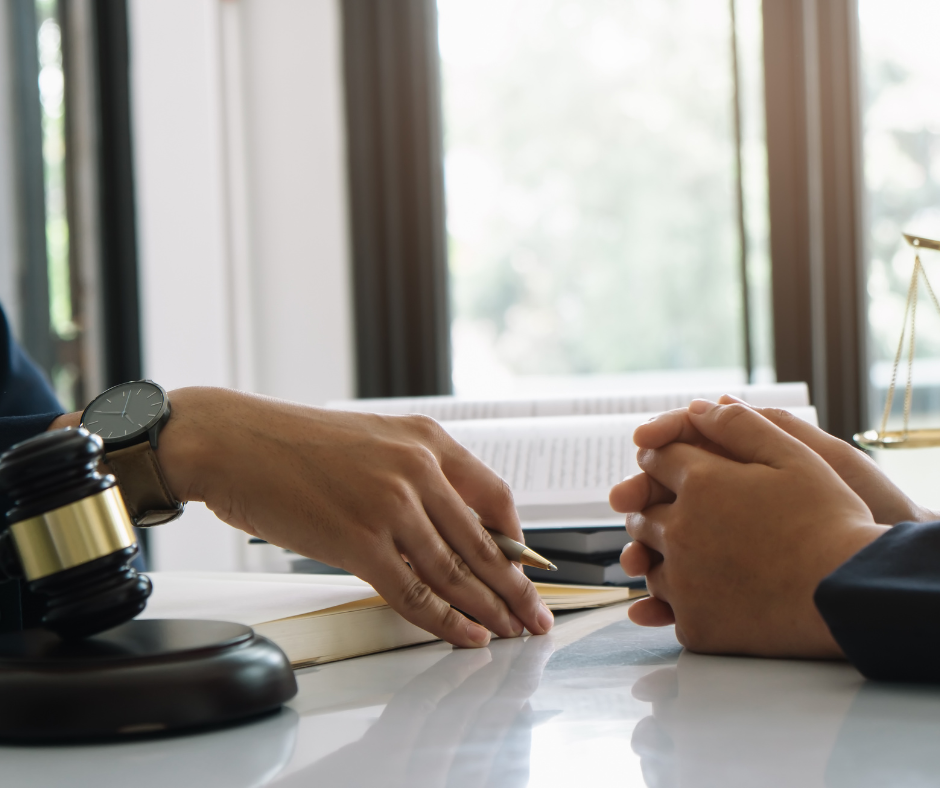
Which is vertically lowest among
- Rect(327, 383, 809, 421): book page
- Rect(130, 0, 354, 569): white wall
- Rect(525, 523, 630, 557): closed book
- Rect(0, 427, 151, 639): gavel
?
Rect(525, 523, 630, 557): closed book

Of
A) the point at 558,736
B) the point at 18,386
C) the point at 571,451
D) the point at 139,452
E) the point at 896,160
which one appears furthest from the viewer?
the point at 896,160

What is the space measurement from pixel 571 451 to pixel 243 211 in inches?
62.5

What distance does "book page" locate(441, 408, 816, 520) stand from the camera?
0.88 m

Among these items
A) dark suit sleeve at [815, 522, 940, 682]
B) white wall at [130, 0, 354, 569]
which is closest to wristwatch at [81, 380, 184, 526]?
dark suit sleeve at [815, 522, 940, 682]

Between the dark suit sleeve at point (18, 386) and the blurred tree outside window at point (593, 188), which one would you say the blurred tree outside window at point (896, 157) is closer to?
the blurred tree outside window at point (593, 188)

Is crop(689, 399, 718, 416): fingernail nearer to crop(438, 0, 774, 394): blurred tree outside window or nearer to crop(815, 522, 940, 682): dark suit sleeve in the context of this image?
crop(815, 522, 940, 682): dark suit sleeve

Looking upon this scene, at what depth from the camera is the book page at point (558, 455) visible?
34.5 inches

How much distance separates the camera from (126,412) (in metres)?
0.64

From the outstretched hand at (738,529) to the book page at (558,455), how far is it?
1.01 ft

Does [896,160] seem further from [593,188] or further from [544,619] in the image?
[544,619]

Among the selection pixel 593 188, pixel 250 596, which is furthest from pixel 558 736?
pixel 593 188

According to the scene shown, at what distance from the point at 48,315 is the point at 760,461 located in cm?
183

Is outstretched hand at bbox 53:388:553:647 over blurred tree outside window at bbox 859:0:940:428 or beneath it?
beneath

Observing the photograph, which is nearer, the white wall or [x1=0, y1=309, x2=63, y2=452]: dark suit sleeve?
[x1=0, y1=309, x2=63, y2=452]: dark suit sleeve
